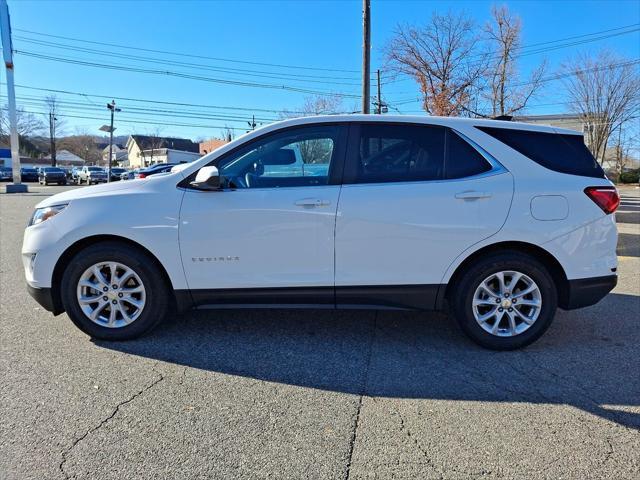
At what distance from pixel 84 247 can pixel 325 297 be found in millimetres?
2014

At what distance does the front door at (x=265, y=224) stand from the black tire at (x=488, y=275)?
1.05m

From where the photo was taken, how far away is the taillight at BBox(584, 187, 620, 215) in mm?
3604

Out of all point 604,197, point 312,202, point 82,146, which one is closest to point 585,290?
point 604,197

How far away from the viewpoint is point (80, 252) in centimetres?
375

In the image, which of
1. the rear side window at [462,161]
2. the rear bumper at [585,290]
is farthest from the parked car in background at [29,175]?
the rear bumper at [585,290]

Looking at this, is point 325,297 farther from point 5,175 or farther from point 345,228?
point 5,175

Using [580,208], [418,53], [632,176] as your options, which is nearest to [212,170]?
[580,208]

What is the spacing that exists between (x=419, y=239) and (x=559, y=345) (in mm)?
1559

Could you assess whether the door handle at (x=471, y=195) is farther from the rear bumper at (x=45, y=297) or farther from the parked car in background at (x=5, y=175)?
the parked car in background at (x=5, y=175)

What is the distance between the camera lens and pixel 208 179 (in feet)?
11.6

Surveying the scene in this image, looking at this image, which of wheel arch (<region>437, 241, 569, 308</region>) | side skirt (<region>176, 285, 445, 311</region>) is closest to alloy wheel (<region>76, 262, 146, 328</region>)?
side skirt (<region>176, 285, 445, 311</region>)

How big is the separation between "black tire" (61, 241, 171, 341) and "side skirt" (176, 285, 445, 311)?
0.20 metres

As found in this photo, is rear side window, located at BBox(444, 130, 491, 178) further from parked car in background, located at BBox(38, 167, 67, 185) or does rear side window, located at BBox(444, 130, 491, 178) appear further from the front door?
parked car in background, located at BBox(38, 167, 67, 185)

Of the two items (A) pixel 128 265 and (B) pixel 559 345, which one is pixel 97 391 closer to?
(A) pixel 128 265
